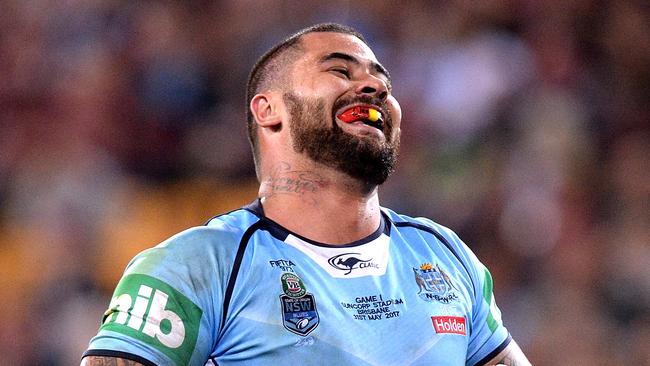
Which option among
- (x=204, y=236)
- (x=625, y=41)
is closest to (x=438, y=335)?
(x=204, y=236)

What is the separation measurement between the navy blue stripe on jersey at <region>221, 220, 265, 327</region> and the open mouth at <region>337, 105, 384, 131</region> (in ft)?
1.73

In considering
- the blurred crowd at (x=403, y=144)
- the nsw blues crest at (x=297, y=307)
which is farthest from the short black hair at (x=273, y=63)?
the blurred crowd at (x=403, y=144)

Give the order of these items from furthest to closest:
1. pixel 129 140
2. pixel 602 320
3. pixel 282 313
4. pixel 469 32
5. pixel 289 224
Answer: pixel 469 32 → pixel 129 140 → pixel 602 320 → pixel 289 224 → pixel 282 313

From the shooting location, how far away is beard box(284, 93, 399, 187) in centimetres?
375

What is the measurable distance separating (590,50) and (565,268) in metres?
2.42

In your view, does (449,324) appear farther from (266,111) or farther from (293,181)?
(266,111)

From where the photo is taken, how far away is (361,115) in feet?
12.4

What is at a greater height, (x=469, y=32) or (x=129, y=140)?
(x=469, y=32)

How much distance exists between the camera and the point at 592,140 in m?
8.74

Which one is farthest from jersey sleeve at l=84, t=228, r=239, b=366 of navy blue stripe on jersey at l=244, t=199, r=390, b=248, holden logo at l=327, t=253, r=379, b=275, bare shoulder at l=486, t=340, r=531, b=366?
bare shoulder at l=486, t=340, r=531, b=366

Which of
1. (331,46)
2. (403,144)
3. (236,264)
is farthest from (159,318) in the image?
(403,144)

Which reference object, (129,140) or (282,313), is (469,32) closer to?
(129,140)

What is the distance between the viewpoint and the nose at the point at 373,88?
3857mm

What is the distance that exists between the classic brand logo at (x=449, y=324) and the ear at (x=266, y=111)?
1.03m
